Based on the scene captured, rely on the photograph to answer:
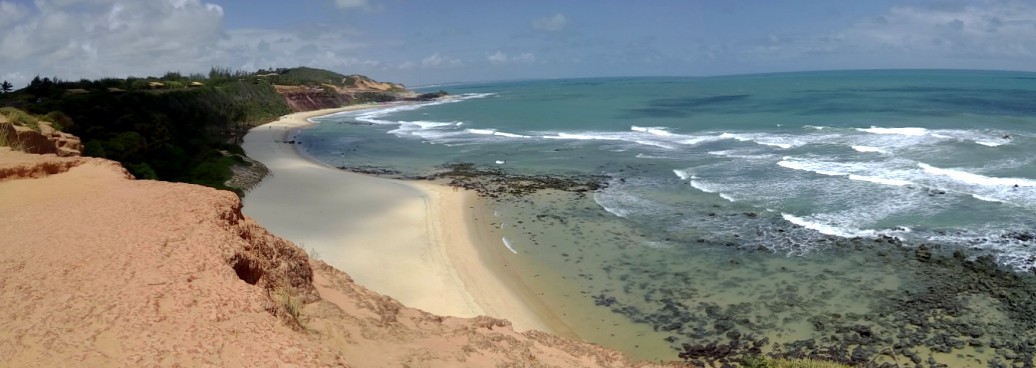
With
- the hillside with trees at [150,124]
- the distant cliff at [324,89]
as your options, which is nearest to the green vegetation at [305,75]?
the distant cliff at [324,89]

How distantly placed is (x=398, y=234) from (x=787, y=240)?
541 inches

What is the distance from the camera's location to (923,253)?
18734 millimetres

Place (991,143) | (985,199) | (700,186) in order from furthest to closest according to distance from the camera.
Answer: (991,143) → (700,186) → (985,199)

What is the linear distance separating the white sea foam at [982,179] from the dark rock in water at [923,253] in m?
10.7

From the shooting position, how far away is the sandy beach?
1656 centimetres

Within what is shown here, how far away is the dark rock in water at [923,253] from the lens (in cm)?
1840

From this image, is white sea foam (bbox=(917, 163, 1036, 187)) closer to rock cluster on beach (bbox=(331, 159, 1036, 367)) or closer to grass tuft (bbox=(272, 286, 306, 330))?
rock cluster on beach (bbox=(331, 159, 1036, 367))

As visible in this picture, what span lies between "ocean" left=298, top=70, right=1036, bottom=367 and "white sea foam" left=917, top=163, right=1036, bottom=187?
0.35ft

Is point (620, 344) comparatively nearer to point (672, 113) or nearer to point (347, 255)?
point (347, 255)

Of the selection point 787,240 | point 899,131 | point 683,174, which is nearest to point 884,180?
point 683,174

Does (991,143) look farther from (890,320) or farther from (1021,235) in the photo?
(890,320)

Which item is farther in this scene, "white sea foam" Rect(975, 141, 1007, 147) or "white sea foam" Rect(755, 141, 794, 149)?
"white sea foam" Rect(755, 141, 794, 149)

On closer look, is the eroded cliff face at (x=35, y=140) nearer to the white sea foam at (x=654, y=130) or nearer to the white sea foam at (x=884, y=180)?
the white sea foam at (x=884, y=180)

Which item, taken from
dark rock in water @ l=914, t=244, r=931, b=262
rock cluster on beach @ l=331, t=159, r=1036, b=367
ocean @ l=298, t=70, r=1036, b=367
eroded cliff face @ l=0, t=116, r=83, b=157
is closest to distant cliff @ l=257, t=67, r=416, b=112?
ocean @ l=298, t=70, r=1036, b=367
